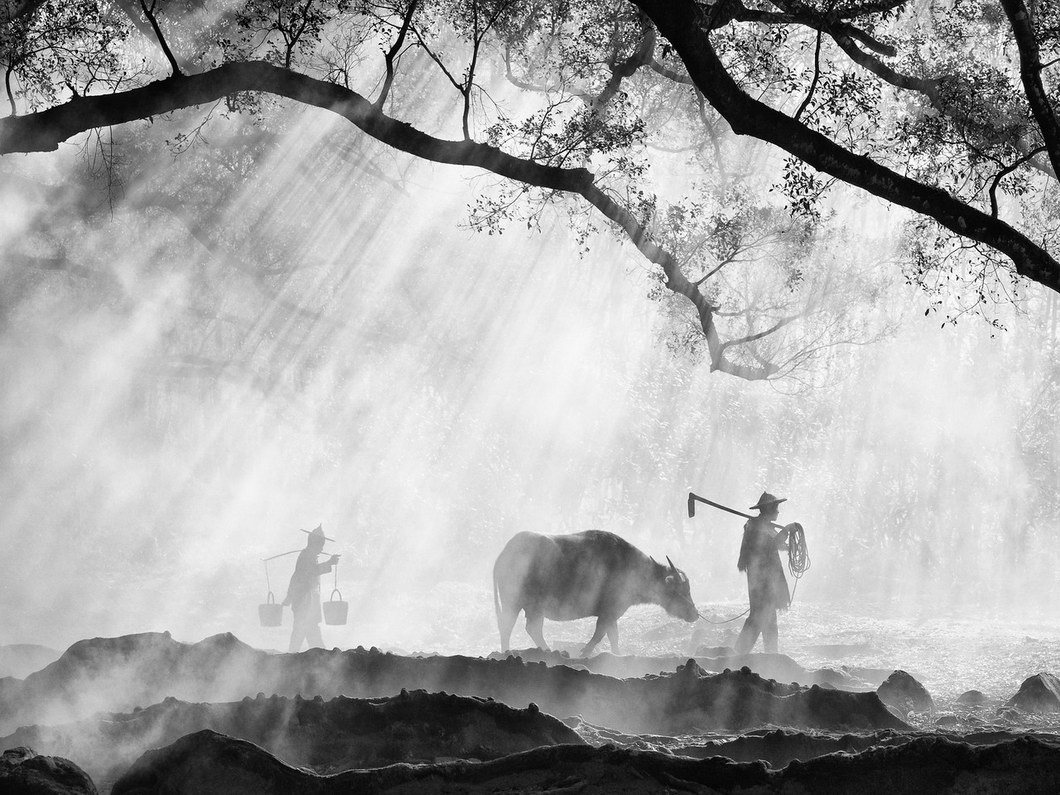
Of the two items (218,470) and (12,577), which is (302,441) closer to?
(218,470)

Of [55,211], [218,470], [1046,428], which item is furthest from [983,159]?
[1046,428]

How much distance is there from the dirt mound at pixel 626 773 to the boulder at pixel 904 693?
4.09m

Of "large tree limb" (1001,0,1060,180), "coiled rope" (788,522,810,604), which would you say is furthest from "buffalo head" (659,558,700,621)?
"large tree limb" (1001,0,1060,180)

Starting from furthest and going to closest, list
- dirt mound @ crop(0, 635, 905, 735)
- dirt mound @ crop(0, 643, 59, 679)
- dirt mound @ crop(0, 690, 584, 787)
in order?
dirt mound @ crop(0, 643, 59, 679)
dirt mound @ crop(0, 635, 905, 735)
dirt mound @ crop(0, 690, 584, 787)

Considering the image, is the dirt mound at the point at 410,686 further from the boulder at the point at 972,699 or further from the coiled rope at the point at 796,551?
the coiled rope at the point at 796,551

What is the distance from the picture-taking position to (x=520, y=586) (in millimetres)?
13938

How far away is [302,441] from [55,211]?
14.6 m

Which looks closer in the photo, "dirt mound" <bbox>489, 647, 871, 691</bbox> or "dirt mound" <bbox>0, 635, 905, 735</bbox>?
"dirt mound" <bbox>0, 635, 905, 735</bbox>

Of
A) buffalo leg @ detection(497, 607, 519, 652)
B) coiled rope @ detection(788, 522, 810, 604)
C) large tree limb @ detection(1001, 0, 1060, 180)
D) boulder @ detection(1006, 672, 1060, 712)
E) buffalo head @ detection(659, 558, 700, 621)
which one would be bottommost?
buffalo leg @ detection(497, 607, 519, 652)

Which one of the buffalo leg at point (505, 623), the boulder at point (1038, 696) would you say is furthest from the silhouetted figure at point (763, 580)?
the boulder at point (1038, 696)

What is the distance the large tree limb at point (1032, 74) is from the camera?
7172 millimetres

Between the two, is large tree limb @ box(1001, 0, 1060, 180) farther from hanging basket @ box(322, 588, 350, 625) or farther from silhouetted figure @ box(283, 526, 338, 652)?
silhouetted figure @ box(283, 526, 338, 652)

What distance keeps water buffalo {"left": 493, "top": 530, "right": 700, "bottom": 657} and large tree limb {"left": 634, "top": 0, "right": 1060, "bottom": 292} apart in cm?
780

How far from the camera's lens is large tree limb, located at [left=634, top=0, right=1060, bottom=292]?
7258 millimetres
